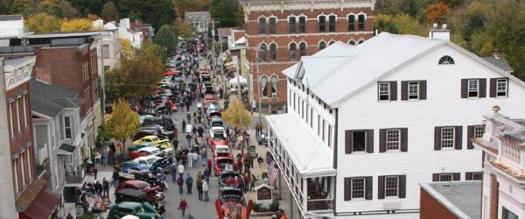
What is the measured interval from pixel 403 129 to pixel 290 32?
41.8m

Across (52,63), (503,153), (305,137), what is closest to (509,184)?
(503,153)

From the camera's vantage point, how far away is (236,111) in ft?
193

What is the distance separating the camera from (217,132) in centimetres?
5756

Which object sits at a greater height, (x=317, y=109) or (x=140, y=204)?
(x=317, y=109)

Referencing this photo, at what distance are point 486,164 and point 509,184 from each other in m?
1.22

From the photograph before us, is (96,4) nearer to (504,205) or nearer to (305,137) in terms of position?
(305,137)

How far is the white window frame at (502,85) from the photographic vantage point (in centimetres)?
3250

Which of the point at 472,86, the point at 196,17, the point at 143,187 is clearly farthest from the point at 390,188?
the point at 196,17

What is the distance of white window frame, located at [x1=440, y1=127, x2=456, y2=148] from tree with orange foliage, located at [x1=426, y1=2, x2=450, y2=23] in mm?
86594

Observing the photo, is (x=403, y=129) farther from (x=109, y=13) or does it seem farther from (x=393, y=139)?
(x=109, y=13)

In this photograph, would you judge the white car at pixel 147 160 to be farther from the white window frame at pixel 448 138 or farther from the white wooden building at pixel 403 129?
the white window frame at pixel 448 138

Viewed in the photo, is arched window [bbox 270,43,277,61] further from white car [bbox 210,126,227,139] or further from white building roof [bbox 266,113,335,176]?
white building roof [bbox 266,113,335,176]

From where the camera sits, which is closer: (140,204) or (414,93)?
(414,93)

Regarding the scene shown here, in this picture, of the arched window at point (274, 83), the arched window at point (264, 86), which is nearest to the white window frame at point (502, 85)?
the arched window at point (274, 83)
